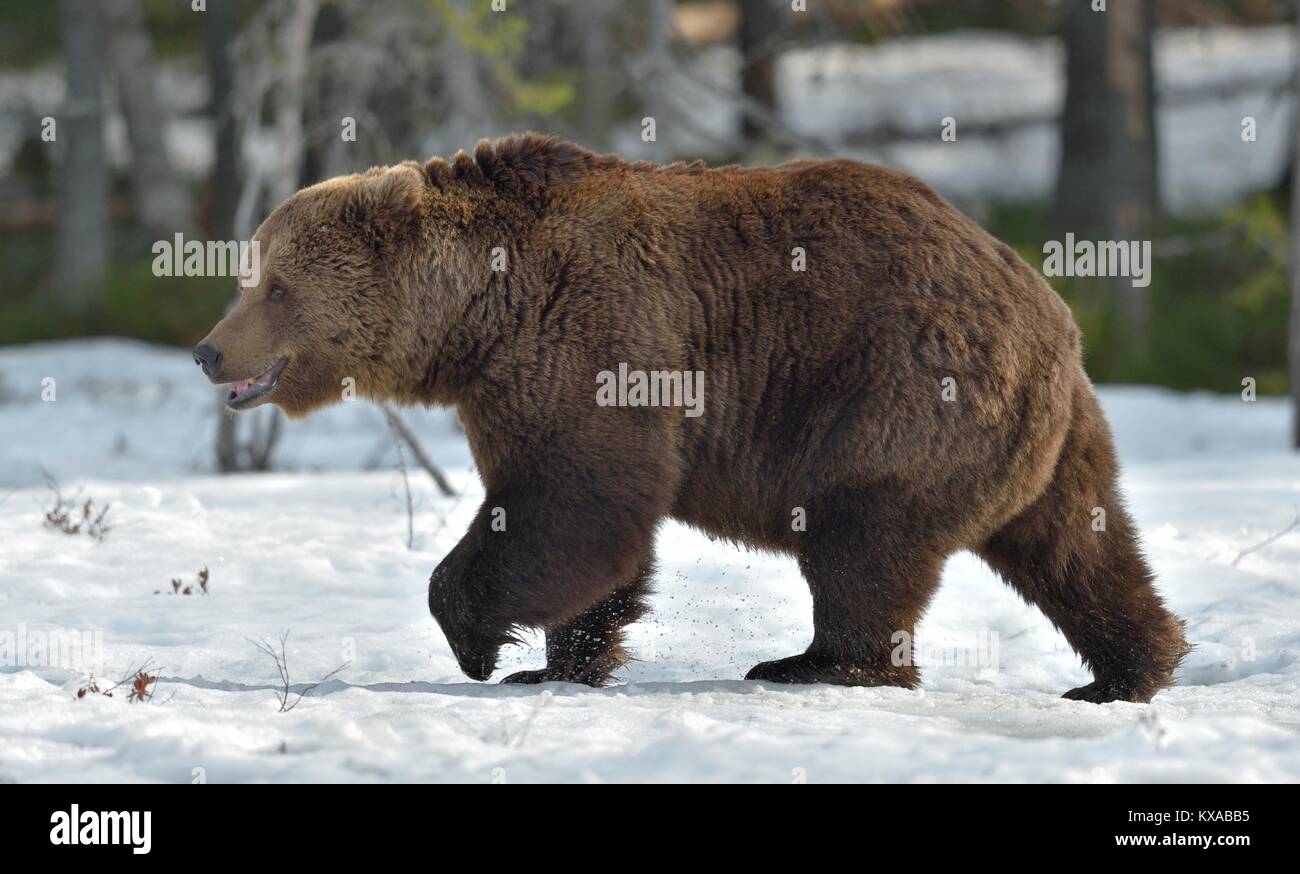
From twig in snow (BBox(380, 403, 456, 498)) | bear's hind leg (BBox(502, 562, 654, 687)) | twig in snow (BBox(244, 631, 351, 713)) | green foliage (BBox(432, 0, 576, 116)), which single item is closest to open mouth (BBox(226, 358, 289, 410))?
twig in snow (BBox(244, 631, 351, 713))

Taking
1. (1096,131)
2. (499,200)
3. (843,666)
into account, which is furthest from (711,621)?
(1096,131)

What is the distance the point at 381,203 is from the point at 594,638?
177 centimetres

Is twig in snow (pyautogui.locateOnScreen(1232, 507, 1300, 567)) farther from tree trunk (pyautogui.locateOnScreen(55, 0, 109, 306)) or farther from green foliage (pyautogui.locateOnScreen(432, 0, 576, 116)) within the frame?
tree trunk (pyautogui.locateOnScreen(55, 0, 109, 306))

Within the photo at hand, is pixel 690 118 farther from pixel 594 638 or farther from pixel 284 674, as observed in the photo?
pixel 284 674

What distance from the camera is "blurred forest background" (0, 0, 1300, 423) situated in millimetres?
10812

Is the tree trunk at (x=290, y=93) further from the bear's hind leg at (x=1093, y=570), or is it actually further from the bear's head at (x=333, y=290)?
the bear's hind leg at (x=1093, y=570)

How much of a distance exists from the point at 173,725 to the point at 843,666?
7.63ft

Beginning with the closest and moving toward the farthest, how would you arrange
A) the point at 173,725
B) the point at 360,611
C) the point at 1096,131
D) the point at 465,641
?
the point at 173,725 < the point at 465,641 < the point at 360,611 < the point at 1096,131

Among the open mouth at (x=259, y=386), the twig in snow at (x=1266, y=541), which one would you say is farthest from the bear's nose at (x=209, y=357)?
the twig in snow at (x=1266, y=541)

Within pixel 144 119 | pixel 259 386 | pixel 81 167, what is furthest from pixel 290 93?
pixel 144 119

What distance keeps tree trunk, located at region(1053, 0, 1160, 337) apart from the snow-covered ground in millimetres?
6579

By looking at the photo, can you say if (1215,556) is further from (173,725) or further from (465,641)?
(173,725)

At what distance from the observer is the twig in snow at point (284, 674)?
190 inches

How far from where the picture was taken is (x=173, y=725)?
424 centimetres
